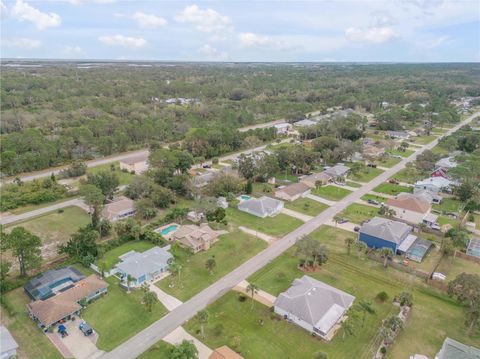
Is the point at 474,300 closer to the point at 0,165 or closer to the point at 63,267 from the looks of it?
the point at 63,267

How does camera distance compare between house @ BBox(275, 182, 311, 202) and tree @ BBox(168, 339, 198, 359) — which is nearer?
tree @ BBox(168, 339, 198, 359)

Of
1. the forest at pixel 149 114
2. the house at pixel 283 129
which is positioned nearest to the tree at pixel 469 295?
the forest at pixel 149 114

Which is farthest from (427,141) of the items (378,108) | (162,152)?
(162,152)

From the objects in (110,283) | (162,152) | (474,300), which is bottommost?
(110,283)

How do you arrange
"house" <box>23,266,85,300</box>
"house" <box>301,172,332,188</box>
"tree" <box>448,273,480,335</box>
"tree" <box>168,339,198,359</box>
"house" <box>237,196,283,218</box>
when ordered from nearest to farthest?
"tree" <box>168,339,198,359</box> → "tree" <box>448,273,480,335</box> → "house" <box>23,266,85,300</box> → "house" <box>237,196,283,218</box> → "house" <box>301,172,332,188</box>

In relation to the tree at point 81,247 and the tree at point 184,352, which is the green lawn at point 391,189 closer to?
the tree at point 184,352

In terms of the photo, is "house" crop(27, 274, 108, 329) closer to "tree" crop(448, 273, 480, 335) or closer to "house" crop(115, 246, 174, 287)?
"house" crop(115, 246, 174, 287)

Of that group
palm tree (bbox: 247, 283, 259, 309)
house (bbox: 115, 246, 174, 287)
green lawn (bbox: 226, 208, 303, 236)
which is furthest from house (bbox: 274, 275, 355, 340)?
green lawn (bbox: 226, 208, 303, 236)
